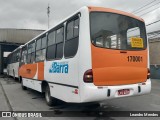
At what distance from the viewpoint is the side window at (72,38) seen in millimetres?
6430

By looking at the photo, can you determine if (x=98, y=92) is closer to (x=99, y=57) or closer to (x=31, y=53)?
(x=99, y=57)

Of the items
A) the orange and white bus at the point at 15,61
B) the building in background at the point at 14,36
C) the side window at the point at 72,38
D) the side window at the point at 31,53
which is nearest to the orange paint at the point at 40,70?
the side window at the point at 31,53

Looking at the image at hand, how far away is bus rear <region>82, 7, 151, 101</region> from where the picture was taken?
237 inches

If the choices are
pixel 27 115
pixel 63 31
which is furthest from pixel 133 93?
pixel 27 115

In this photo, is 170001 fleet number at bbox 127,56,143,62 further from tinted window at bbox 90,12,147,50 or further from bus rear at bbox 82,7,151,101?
tinted window at bbox 90,12,147,50

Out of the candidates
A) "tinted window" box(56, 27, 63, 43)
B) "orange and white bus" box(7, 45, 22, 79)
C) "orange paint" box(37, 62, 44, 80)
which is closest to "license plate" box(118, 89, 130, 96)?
"tinted window" box(56, 27, 63, 43)

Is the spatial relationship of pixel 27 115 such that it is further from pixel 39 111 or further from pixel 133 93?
pixel 133 93

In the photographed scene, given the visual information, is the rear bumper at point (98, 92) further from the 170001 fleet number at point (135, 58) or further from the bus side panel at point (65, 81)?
the 170001 fleet number at point (135, 58)

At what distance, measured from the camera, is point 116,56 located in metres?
6.39

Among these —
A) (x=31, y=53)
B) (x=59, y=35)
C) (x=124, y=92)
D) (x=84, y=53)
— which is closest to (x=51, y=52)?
(x=59, y=35)

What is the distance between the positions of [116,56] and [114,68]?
35 centimetres

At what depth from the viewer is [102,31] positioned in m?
6.47

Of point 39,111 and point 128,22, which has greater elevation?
point 128,22

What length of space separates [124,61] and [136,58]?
56cm
